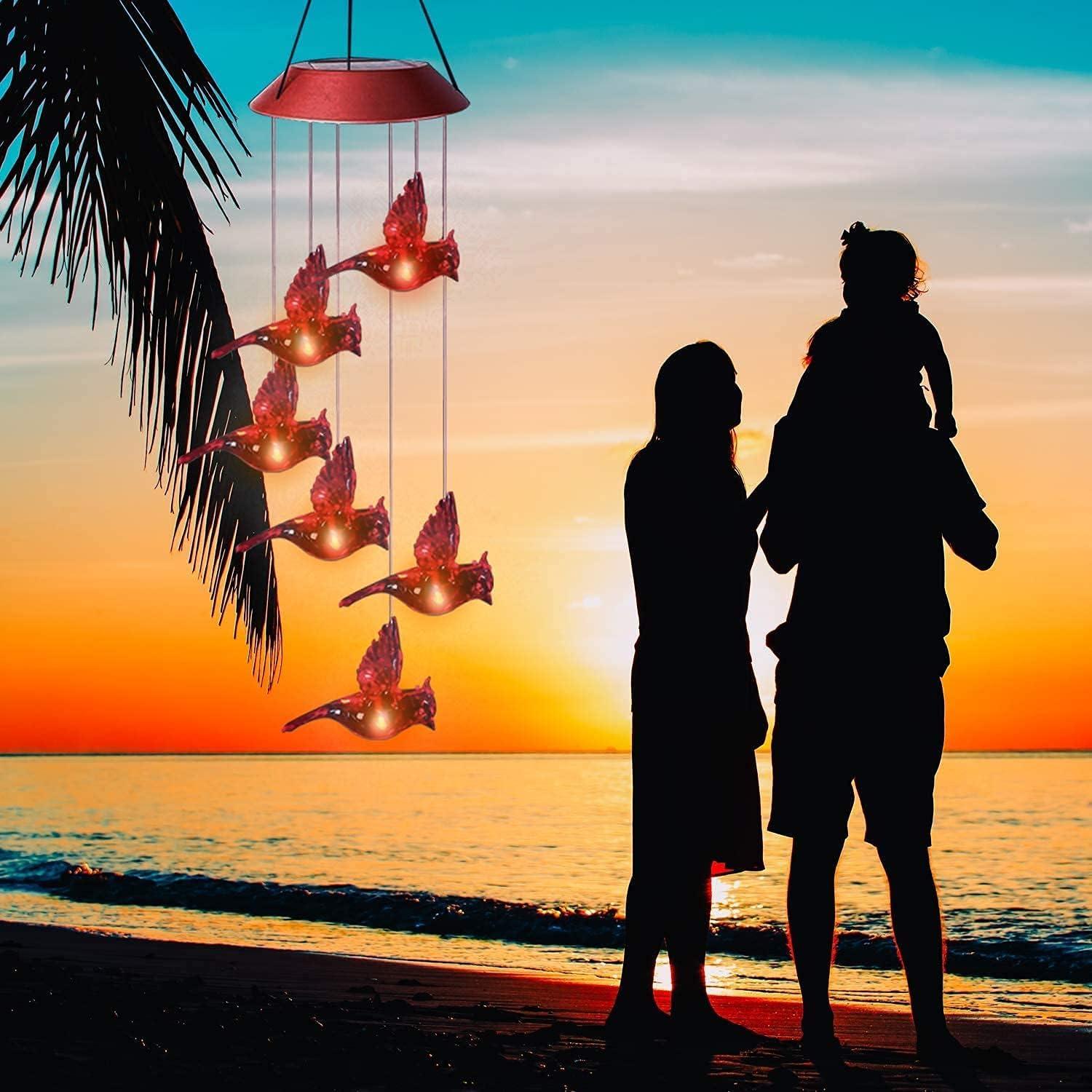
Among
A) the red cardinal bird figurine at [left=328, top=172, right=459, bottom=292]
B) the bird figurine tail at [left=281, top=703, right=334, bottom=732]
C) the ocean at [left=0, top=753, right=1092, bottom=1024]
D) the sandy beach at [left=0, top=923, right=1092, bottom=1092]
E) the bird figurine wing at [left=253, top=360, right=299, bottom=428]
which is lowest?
the ocean at [left=0, top=753, right=1092, bottom=1024]

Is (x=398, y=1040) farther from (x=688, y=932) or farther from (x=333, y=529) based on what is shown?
(x=333, y=529)

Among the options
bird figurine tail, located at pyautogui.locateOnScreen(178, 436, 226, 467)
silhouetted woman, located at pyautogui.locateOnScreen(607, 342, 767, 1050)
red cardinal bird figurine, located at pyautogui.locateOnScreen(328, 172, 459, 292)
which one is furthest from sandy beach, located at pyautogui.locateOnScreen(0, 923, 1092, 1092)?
red cardinal bird figurine, located at pyautogui.locateOnScreen(328, 172, 459, 292)

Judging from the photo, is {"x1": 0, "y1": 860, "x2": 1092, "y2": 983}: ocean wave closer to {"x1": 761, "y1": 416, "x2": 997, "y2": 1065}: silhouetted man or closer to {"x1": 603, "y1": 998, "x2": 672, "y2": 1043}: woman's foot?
{"x1": 603, "y1": 998, "x2": 672, "y2": 1043}: woman's foot

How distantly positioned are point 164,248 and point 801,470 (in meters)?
2.53

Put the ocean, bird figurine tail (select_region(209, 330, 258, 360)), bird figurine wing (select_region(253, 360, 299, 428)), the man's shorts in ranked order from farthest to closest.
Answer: the ocean
bird figurine wing (select_region(253, 360, 299, 428))
bird figurine tail (select_region(209, 330, 258, 360))
the man's shorts

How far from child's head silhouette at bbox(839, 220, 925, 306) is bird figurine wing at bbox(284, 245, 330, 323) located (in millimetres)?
2411

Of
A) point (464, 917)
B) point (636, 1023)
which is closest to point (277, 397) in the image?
point (636, 1023)

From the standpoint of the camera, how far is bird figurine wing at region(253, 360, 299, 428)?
18.4 ft

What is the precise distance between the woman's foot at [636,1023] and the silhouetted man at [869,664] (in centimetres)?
52

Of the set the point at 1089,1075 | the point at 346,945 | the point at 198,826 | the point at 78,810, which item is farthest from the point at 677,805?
the point at 78,810

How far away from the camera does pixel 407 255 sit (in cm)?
571

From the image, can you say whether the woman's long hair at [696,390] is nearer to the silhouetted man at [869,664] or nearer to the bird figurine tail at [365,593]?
the silhouetted man at [869,664]

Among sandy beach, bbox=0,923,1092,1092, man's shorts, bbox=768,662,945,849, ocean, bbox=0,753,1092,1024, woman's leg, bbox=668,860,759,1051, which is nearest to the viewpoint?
sandy beach, bbox=0,923,1092,1092

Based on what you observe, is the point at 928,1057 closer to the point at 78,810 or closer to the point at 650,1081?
the point at 650,1081
